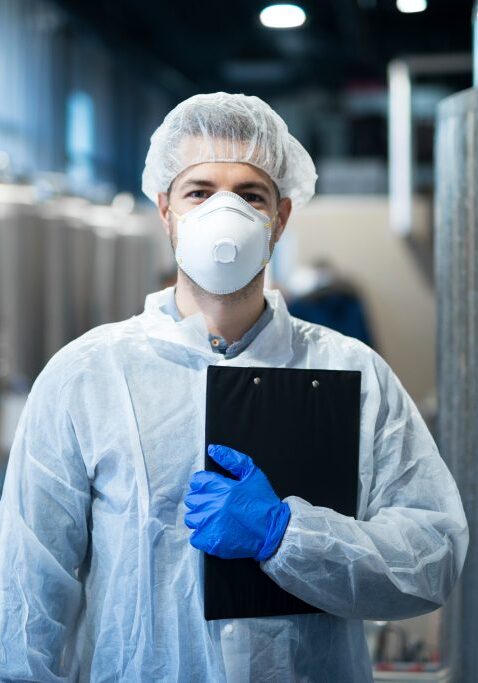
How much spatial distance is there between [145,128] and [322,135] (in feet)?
6.29

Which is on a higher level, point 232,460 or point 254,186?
point 254,186

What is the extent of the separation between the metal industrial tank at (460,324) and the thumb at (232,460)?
2.54 ft

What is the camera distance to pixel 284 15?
6.64 ft

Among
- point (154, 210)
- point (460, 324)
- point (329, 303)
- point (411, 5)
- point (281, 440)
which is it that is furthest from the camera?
point (154, 210)

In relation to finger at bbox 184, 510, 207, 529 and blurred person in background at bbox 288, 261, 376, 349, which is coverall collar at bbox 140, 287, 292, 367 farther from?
blurred person in background at bbox 288, 261, 376, 349

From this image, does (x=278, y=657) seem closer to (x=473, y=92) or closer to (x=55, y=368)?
(x=55, y=368)

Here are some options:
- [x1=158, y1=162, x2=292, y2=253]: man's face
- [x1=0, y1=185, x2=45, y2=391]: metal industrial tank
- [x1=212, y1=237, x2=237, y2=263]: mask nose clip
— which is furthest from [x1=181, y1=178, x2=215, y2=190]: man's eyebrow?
[x1=0, y1=185, x2=45, y2=391]: metal industrial tank

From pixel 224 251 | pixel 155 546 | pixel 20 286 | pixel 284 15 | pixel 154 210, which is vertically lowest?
pixel 155 546

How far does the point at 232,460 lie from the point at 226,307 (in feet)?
0.75

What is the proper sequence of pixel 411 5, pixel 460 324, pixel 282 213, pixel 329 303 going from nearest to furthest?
pixel 282 213, pixel 460 324, pixel 411 5, pixel 329 303

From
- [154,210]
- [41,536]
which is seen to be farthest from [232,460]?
[154,210]

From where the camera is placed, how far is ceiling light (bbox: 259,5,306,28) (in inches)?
79.4

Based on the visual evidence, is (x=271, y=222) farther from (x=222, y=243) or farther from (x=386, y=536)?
(x=386, y=536)

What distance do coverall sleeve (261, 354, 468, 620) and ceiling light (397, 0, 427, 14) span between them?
100 cm
